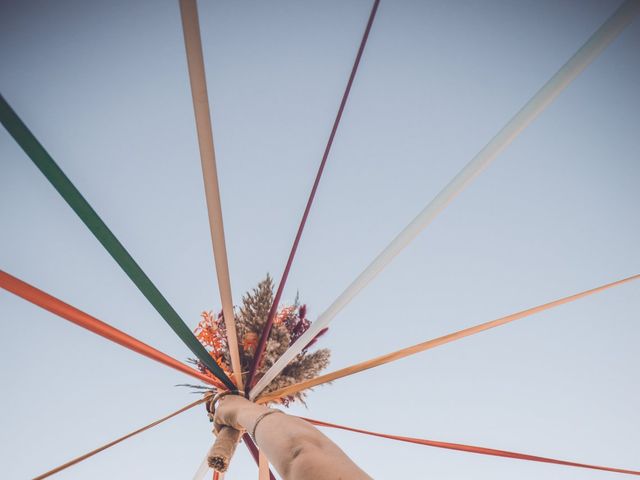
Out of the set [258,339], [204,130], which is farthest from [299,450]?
[258,339]

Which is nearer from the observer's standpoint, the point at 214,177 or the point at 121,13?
the point at 214,177

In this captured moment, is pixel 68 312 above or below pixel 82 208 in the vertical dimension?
below

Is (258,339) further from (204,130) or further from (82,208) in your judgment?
(204,130)

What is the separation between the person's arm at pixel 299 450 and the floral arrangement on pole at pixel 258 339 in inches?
64.8

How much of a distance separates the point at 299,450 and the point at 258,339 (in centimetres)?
219

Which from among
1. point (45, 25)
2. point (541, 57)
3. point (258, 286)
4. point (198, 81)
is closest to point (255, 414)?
point (198, 81)

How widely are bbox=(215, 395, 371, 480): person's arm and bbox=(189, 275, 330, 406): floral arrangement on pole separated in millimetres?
1647

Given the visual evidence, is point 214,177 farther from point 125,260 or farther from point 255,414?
point 255,414

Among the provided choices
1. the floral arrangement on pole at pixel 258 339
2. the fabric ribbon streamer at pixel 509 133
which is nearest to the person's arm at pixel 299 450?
the fabric ribbon streamer at pixel 509 133

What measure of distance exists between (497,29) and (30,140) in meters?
11.9

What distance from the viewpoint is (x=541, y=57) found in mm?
Result: 7625

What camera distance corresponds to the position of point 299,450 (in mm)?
879

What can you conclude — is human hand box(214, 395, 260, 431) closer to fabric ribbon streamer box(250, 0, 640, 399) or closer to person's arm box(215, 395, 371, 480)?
person's arm box(215, 395, 371, 480)

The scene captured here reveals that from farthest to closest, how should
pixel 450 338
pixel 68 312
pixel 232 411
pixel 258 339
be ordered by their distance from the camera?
pixel 258 339 → pixel 232 411 → pixel 450 338 → pixel 68 312
